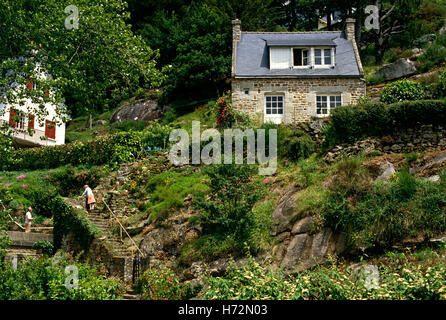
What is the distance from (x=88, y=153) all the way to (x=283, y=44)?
12271mm

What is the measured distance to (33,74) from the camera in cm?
1588

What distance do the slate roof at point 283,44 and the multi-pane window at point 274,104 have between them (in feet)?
3.84

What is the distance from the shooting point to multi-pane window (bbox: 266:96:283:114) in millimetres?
27547

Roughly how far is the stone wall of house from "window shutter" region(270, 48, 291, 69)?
1.18 metres

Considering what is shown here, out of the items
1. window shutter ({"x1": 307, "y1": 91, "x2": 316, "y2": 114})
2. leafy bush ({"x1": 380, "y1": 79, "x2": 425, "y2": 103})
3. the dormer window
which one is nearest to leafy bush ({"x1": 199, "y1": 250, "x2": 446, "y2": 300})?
leafy bush ({"x1": 380, "y1": 79, "x2": 425, "y2": 103})

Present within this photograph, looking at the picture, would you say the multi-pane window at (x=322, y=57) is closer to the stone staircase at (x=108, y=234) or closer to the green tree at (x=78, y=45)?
the green tree at (x=78, y=45)

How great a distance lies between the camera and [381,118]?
1986 cm

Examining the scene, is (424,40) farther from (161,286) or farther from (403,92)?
(161,286)

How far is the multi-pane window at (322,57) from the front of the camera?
2867 centimetres

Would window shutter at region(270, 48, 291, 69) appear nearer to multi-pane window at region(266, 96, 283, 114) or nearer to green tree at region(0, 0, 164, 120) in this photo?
multi-pane window at region(266, 96, 283, 114)

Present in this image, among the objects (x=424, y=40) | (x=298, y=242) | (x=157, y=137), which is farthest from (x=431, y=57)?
(x=298, y=242)

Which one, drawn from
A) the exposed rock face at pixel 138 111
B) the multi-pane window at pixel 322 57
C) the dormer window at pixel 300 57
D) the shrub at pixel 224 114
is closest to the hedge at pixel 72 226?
the shrub at pixel 224 114

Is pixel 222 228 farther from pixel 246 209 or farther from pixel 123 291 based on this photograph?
pixel 123 291
